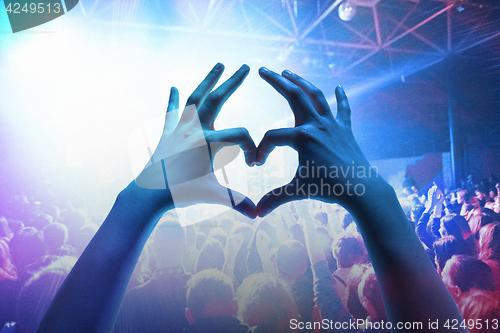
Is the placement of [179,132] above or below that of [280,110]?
below

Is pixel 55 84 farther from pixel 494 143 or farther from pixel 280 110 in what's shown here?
pixel 494 143

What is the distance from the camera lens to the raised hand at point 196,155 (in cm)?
80

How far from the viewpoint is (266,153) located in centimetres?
92

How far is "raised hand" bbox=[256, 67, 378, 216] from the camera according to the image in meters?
0.75

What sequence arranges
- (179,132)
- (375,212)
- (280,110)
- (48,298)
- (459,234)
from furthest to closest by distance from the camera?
(280,110), (459,234), (48,298), (179,132), (375,212)

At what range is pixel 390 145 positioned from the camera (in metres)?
2.82

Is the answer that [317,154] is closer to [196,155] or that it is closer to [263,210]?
[263,210]

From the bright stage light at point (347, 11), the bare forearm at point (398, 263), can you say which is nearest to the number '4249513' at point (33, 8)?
the bright stage light at point (347, 11)

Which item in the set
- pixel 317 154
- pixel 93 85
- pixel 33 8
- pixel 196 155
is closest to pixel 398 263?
pixel 317 154

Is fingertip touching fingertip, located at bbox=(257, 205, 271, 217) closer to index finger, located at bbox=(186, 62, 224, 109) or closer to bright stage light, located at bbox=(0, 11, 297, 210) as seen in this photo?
index finger, located at bbox=(186, 62, 224, 109)

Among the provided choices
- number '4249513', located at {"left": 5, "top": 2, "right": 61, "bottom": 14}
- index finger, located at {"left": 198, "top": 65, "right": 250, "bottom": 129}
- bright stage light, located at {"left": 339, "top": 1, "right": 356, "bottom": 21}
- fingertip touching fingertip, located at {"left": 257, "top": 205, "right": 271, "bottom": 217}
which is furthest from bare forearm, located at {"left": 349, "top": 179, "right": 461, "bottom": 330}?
number '4249513', located at {"left": 5, "top": 2, "right": 61, "bottom": 14}

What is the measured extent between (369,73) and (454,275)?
103 inches

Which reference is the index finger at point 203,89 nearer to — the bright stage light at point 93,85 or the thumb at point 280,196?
the thumb at point 280,196

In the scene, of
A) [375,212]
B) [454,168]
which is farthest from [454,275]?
[375,212]
